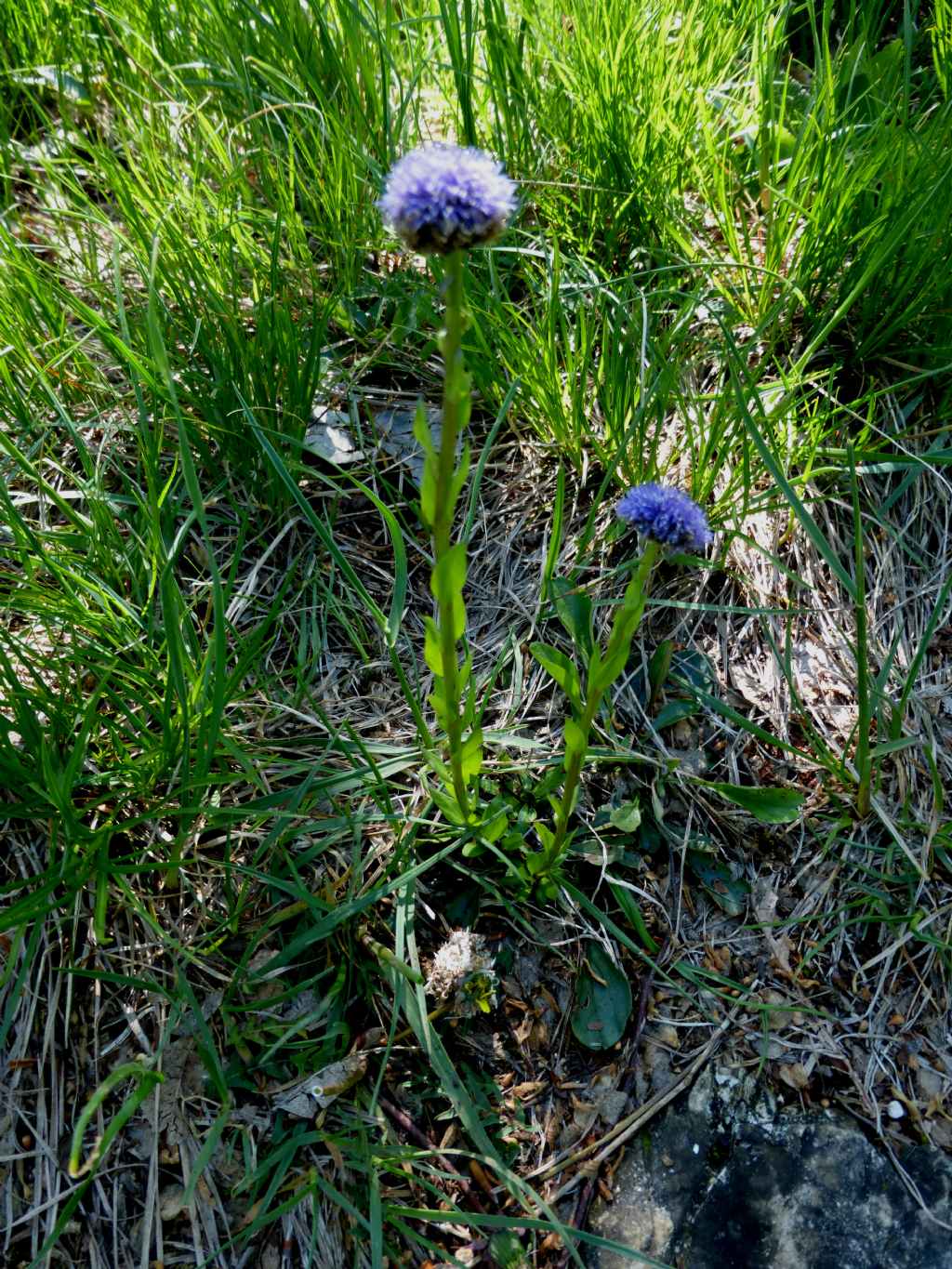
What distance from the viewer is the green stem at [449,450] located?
3.99 ft

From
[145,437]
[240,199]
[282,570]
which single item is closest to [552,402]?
[282,570]

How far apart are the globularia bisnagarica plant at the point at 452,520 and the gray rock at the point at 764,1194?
1.64 ft

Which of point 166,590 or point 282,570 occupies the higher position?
point 166,590

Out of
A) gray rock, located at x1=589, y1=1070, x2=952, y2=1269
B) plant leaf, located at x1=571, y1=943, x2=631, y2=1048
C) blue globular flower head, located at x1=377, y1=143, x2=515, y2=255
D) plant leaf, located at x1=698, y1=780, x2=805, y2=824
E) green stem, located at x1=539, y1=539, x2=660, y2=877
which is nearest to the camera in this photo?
blue globular flower head, located at x1=377, y1=143, x2=515, y2=255

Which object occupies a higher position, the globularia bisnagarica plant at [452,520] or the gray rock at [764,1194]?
the globularia bisnagarica plant at [452,520]

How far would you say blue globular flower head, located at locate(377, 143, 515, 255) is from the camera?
46.0 inches

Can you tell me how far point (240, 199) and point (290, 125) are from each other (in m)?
0.23

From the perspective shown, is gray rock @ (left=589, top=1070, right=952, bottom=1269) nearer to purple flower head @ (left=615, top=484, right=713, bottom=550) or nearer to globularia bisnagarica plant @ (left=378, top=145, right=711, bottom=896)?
globularia bisnagarica plant @ (left=378, top=145, right=711, bottom=896)

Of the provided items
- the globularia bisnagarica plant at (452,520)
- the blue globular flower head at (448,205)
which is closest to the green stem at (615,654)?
the globularia bisnagarica plant at (452,520)

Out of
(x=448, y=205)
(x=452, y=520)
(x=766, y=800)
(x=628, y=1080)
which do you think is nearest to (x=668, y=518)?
(x=452, y=520)

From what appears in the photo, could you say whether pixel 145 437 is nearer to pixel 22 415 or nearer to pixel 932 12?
pixel 22 415

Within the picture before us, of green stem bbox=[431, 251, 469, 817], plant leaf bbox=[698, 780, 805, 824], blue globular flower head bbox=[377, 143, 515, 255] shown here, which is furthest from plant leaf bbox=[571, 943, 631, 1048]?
blue globular flower head bbox=[377, 143, 515, 255]

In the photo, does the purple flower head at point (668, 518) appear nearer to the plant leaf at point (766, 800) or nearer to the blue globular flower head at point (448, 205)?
the blue globular flower head at point (448, 205)

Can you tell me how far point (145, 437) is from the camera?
1915 mm
